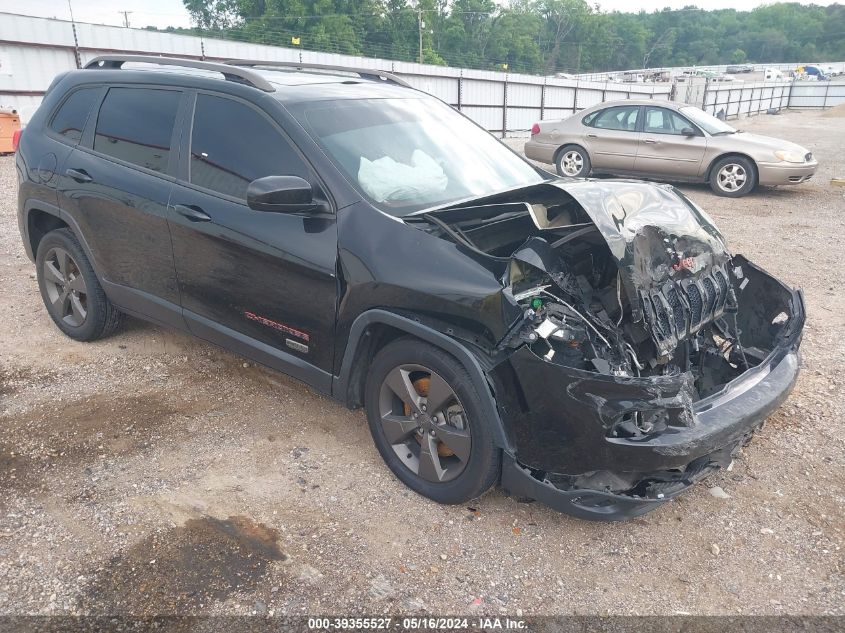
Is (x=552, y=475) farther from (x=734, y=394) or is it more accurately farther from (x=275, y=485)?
(x=275, y=485)

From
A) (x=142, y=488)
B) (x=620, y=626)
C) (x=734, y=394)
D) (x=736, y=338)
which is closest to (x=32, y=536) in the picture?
(x=142, y=488)

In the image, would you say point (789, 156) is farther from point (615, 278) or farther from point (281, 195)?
point (281, 195)

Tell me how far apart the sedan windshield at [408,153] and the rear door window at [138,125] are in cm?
102

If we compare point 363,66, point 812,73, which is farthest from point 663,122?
point 812,73

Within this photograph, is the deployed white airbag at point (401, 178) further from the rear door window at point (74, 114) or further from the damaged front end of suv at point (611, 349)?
the rear door window at point (74, 114)

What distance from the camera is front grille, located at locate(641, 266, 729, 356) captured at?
285 centimetres

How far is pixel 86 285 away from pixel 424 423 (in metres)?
2.89

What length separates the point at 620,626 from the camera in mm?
2410

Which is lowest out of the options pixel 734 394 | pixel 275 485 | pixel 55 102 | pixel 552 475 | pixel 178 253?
pixel 275 485

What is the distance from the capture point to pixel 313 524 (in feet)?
9.64

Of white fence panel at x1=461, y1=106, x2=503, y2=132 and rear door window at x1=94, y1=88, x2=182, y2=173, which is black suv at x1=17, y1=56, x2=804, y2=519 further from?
white fence panel at x1=461, y1=106, x2=503, y2=132

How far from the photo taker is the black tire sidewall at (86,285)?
4.44 m

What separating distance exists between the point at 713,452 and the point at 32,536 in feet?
9.82

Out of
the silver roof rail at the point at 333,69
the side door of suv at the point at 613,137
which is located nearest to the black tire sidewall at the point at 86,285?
the silver roof rail at the point at 333,69
